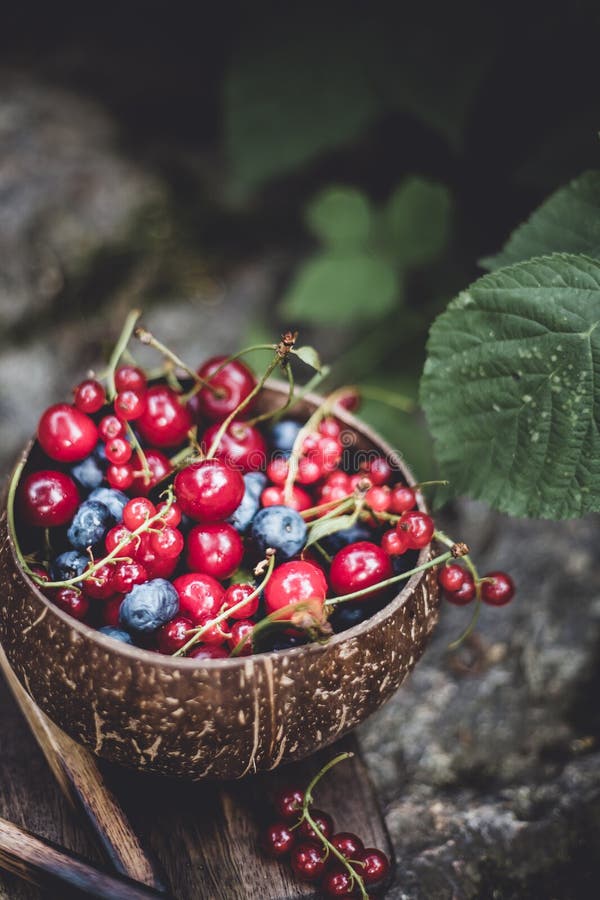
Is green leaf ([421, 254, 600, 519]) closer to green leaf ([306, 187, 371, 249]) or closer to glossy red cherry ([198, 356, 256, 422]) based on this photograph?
glossy red cherry ([198, 356, 256, 422])

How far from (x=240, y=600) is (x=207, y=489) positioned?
0.13 meters

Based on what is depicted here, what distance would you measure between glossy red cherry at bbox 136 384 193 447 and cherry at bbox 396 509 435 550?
30cm

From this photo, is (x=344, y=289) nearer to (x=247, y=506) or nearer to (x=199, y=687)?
(x=247, y=506)

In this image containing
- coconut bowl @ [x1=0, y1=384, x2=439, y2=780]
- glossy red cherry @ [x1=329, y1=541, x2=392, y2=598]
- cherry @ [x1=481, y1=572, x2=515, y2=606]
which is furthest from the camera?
cherry @ [x1=481, y1=572, x2=515, y2=606]

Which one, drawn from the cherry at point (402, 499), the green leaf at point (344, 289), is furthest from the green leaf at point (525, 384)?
the green leaf at point (344, 289)

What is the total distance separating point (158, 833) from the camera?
0.90m

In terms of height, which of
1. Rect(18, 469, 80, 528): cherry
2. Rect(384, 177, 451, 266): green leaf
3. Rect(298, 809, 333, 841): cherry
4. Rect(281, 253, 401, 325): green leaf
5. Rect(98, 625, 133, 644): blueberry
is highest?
Rect(384, 177, 451, 266): green leaf

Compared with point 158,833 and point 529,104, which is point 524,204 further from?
point 158,833

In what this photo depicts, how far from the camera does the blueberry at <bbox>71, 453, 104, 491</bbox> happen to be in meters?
0.92

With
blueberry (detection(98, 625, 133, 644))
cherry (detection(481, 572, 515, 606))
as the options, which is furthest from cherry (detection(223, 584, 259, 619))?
cherry (detection(481, 572, 515, 606))

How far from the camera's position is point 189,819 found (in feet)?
3.00

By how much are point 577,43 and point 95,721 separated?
148cm

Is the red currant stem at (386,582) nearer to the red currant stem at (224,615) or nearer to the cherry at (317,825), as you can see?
the red currant stem at (224,615)

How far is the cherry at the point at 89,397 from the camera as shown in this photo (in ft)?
2.98
